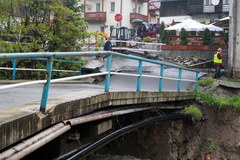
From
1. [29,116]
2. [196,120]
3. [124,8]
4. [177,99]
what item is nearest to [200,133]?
[196,120]

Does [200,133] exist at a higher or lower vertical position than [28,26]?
lower

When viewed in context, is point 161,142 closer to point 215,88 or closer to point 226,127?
point 226,127

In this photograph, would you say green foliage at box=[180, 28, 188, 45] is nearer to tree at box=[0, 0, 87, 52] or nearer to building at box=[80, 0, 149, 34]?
tree at box=[0, 0, 87, 52]

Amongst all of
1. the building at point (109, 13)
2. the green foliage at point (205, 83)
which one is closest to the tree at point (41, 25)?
the green foliage at point (205, 83)

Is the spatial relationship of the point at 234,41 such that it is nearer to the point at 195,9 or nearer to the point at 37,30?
the point at 37,30

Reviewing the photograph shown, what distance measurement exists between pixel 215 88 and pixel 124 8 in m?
38.1

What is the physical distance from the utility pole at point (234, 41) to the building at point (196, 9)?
23.1 metres

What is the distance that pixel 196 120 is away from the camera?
12.3 m

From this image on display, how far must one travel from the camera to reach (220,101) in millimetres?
12961

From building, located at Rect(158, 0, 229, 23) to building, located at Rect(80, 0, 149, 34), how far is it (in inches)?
194

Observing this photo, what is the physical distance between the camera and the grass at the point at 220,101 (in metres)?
12.7

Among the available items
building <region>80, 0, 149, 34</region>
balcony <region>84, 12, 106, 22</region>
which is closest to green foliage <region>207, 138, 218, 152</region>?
building <region>80, 0, 149, 34</region>

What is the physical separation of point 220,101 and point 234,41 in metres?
5.56

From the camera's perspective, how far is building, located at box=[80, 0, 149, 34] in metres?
50.9
